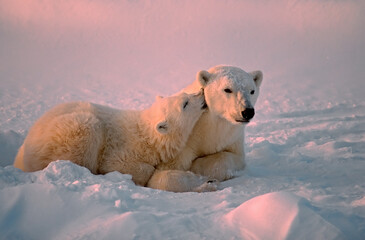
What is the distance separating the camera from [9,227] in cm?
203

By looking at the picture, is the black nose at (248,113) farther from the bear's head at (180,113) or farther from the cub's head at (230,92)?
the bear's head at (180,113)

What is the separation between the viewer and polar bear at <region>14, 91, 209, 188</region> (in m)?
3.61

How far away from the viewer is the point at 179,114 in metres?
3.87

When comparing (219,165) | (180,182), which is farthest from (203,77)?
(180,182)

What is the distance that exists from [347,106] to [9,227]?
34.1 ft

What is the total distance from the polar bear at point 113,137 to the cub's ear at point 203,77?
126mm

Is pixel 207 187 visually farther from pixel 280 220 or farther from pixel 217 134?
pixel 280 220

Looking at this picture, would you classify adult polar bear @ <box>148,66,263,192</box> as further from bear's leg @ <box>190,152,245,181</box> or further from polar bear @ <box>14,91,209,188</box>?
polar bear @ <box>14,91,209,188</box>

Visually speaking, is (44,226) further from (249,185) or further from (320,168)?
(320,168)

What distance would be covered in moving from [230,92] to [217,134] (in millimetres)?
633

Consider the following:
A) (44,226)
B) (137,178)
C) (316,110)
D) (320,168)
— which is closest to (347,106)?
(316,110)

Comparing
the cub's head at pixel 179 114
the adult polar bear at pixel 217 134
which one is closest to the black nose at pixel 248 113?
the adult polar bear at pixel 217 134

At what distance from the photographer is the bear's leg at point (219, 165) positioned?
3936mm

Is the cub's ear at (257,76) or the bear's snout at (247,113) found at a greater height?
the cub's ear at (257,76)
